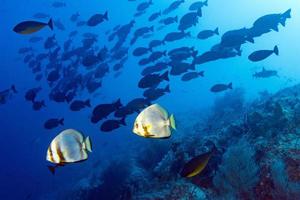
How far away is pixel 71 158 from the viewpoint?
4121 mm

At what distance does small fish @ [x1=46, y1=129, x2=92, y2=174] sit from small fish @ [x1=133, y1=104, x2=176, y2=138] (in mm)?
652

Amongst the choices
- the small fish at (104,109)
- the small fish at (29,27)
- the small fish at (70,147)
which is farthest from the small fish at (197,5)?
the small fish at (70,147)

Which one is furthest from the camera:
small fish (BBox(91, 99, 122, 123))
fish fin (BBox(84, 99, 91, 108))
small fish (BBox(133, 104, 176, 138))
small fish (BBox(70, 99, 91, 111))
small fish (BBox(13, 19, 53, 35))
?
small fish (BBox(70, 99, 91, 111))

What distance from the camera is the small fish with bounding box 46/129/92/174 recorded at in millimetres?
4117

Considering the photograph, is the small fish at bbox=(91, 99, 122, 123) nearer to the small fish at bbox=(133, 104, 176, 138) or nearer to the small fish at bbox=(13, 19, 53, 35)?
the small fish at bbox=(13, 19, 53, 35)

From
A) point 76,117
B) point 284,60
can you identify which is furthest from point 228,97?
point 284,60

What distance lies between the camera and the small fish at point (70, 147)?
412 cm

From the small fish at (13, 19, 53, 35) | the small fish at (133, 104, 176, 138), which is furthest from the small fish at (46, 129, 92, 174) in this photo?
the small fish at (13, 19, 53, 35)

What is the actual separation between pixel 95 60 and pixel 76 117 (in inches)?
2924

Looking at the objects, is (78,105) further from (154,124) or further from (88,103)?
(154,124)

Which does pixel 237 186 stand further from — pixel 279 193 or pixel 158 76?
pixel 158 76

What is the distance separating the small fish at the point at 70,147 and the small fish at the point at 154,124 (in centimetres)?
65

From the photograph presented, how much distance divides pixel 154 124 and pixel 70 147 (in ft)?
3.33

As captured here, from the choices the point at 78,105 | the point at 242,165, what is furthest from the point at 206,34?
the point at 242,165
